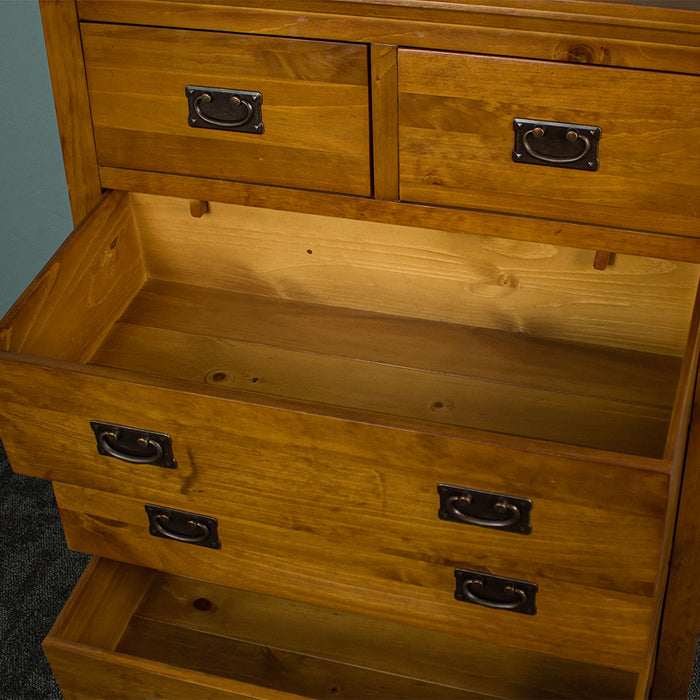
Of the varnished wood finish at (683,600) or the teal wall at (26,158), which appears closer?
the varnished wood finish at (683,600)

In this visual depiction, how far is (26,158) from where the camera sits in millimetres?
1748

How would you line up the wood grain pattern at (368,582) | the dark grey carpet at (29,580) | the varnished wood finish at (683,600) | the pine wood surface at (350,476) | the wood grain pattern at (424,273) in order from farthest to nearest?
the dark grey carpet at (29,580) → the wood grain pattern at (424,273) → the varnished wood finish at (683,600) → the wood grain pattern at (368,582) → the pine wood surface at (350,476)

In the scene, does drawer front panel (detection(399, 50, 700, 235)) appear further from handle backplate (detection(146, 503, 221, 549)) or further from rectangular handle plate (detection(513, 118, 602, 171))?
handle backplate (detection(146, 503, 221, 549))

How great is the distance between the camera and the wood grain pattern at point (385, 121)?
3.49 feet

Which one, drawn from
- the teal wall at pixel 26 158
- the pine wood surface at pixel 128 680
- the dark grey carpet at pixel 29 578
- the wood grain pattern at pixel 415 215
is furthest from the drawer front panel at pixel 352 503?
the teal wall at pixel 26 158

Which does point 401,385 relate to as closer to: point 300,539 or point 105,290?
point 300,539

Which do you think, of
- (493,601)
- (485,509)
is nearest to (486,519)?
(485,509)

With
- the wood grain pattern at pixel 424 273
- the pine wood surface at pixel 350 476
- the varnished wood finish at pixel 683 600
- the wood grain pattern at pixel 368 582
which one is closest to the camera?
the pine wood surface at pixel 350 476

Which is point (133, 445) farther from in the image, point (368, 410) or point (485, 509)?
point (485, 509)

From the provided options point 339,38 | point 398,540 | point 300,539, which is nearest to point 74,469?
point 300,539

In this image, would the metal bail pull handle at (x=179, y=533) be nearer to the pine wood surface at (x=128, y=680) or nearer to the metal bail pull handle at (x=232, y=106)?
the pine wood surface at (x=128, y=680)

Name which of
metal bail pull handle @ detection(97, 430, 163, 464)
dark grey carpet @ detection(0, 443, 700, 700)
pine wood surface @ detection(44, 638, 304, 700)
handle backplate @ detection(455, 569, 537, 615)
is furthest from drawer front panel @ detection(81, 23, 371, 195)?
dark grey carpet @ detection(0, 443, 700, 700)

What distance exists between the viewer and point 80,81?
119cm

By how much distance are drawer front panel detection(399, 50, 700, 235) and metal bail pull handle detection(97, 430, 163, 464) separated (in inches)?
15.1
